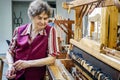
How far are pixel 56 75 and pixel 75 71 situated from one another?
27.2 inches

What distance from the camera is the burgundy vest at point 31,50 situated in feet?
6.19

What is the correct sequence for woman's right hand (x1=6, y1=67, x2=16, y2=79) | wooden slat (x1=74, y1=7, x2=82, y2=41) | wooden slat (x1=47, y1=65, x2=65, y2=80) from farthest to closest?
wooden slat (x1=74, y1=7, x2=82, y2=41), woman's right hand (x1=6, y1=67, x2=16, y2=79), wooden slat (x1=47, y1=65, x2=65, y2=80)

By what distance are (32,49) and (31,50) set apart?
12mm

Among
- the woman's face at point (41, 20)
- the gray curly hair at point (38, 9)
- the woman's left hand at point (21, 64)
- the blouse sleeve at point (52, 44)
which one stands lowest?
the woman's left hand at point (21, 64)

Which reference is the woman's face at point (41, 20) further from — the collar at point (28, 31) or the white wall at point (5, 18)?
the white wall at point (5, 18)

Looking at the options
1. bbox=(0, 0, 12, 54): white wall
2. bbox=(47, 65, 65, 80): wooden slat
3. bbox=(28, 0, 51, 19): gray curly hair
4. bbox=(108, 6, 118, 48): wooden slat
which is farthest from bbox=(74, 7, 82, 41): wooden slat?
bbox=(0, 0, 12, 54): white wall

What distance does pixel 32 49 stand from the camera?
74.4 inches

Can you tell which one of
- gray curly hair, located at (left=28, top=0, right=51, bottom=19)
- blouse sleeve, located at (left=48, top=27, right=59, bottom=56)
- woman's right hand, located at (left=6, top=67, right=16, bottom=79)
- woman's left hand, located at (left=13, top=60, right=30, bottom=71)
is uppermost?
gray curly hair, located at (left=28, top=0, right=51, bottom=19)

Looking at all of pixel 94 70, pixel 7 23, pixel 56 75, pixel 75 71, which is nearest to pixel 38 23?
pixel 56 75

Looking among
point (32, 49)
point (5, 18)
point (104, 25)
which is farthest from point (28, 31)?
point (5, 18)

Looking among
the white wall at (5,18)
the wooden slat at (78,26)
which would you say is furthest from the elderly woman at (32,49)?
the white wall at (5,18)

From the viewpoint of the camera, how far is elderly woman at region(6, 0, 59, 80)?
A: 181 centimetres

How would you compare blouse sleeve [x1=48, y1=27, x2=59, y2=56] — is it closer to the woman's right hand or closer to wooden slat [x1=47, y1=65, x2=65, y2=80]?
wooden slat [x1=47, y1=65, x2=65, y2=80]

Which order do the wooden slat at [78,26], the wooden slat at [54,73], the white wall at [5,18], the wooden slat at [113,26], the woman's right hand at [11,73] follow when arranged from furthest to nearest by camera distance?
1. the white wall at [5,18]
2. the wooden slat at [78,26]
3. the woman's right hand at [11,73]
4. the wooden slat at [54,73]
5. the wooden slat at [113,26]
